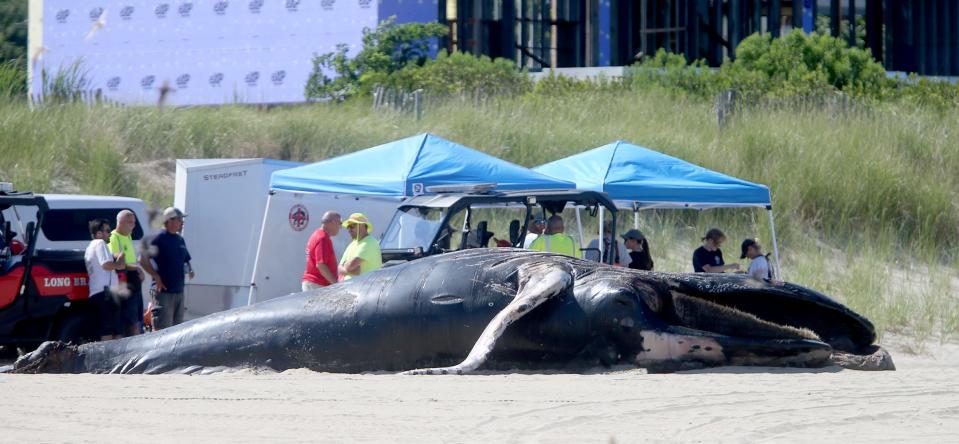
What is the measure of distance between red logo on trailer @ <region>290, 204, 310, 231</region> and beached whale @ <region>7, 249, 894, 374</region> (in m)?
4.77

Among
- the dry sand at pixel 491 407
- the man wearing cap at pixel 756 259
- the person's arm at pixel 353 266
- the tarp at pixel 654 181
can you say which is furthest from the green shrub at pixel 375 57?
the dry sand at pixel 491 407

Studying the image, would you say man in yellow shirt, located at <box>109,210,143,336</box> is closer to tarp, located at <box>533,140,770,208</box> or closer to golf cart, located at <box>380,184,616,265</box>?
golf cart, located at <box>380,184,616,265</box>

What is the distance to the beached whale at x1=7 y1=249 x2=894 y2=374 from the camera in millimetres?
7816

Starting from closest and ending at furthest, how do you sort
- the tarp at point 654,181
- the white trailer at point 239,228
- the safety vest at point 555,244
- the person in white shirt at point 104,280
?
the person in white shirt at point 104,280
the safety vest at point 555,244
the tarp at point 654,181
the white trailer at point 239,228

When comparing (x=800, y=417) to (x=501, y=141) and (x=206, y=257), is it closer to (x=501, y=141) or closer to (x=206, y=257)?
(x=206, y=257)

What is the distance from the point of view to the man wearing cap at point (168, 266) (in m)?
11.8

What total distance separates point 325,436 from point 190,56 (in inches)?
1198

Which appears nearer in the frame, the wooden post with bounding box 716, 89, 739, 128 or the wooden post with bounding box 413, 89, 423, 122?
the wooden post with bounding box 413, 89, 423, 122

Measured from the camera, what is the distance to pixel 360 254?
11.2 m

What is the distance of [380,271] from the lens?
873cm

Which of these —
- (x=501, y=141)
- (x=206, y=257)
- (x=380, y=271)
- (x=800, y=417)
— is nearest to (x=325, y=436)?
(x=800, y=417)

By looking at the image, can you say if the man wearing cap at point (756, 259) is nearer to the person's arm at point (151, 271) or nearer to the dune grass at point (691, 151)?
the dune grass at point (691, 151)

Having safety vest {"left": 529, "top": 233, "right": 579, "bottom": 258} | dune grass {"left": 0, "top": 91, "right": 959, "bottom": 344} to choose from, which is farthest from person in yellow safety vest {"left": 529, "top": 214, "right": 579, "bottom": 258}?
dune grass {"left": 0, "top": 91, "right": 959, "bottom": 344}

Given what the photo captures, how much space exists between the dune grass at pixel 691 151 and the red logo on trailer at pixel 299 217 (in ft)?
14.7
